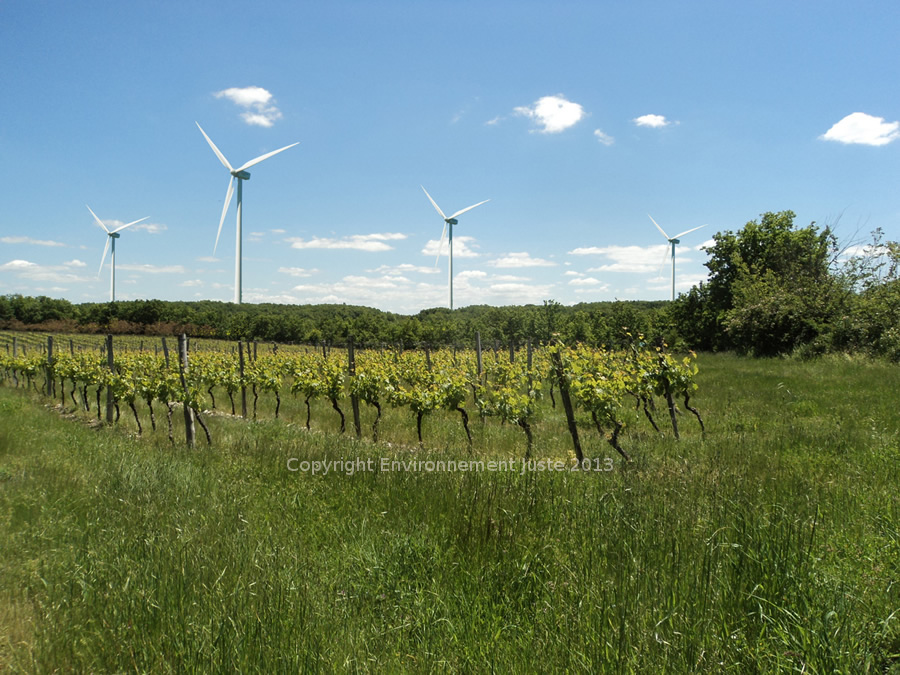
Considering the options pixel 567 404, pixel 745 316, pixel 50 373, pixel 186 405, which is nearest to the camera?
pixel 567 404

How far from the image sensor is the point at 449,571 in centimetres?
317

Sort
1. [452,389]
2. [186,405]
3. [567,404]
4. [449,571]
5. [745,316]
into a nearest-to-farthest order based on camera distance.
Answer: [449,571], [567,404], [452,389], [186,405], [745,316]

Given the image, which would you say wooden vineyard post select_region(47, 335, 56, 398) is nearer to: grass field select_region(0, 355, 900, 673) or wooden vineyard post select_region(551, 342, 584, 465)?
grass field select_region(0, 355, 900, 673)

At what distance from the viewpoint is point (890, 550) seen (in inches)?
129

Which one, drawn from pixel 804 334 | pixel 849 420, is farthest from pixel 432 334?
pixel 849 420

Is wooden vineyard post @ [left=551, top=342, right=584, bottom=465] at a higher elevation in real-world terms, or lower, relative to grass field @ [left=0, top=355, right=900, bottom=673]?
higher

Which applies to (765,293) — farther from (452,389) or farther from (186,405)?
(186,405)

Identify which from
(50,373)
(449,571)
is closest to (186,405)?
(449,571)

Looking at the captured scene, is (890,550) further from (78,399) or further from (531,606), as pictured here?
(78,399)

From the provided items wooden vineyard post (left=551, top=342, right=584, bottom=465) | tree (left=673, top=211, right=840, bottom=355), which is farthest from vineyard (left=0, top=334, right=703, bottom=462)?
tree (left=673, top=211, right=840, bottom=355)

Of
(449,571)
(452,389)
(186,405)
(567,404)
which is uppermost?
(567,404)

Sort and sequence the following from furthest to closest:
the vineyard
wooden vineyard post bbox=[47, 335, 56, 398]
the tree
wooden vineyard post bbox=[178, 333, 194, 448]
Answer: the tree, wooden vineyard post bbox=[47, 335, 56, 398], wooden vineyard post bbox=[178, 333, 194, 448], the vineyard

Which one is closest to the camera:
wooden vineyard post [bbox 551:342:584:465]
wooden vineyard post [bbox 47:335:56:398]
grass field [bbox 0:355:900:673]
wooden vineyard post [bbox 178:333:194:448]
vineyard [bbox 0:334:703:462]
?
grass field [bbox 0:355:900:673]

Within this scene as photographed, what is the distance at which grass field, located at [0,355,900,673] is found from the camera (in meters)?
2.26
